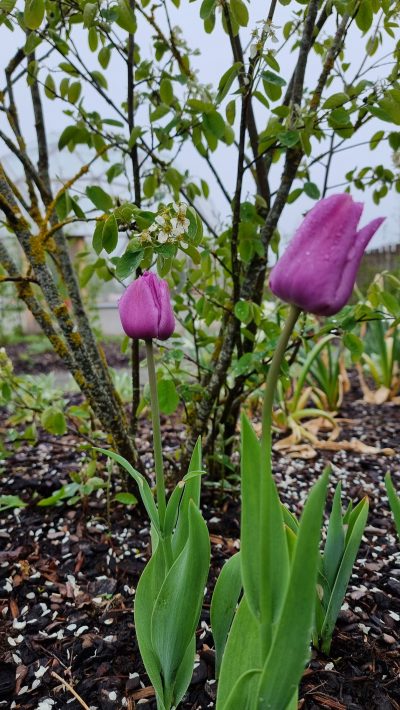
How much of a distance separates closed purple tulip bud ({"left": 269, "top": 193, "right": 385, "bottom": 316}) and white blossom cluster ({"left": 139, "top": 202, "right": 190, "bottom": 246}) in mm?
325

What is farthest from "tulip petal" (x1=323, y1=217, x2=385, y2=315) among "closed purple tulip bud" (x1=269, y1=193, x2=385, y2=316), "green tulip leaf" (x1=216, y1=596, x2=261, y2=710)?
"green tulip leaf" (x1=216, y1=596, x2=261, y2=710)

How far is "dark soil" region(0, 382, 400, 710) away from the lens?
987 mm

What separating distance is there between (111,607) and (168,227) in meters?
0.88

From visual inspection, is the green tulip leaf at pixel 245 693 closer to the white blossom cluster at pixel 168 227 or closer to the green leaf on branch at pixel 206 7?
the white blossom cluster at pixel 168 227

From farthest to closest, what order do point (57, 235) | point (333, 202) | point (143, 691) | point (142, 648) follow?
point (57, 235) < point (143, 691) < point (142, 648) < point (333, 202)

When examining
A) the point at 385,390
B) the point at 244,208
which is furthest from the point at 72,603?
the point at 385,390

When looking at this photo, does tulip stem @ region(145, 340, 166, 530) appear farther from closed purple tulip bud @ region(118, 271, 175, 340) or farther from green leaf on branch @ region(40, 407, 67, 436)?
green leaf on branch @ region(40, 407, 67, 436)

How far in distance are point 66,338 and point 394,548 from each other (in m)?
1.06

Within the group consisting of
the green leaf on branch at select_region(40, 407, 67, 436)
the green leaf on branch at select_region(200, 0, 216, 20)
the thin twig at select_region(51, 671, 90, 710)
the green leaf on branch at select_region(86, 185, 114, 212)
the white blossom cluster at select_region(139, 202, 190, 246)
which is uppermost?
the green leaf on branch at select_region(200, 0, 216, 20)

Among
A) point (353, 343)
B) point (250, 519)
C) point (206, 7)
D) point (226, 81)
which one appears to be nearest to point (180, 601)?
point (250, 519)

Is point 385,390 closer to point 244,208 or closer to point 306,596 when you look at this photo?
point 244,208

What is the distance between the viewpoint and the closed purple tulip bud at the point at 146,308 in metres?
0.79

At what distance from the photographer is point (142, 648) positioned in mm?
838

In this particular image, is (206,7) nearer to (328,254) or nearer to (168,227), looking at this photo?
(168,227)
